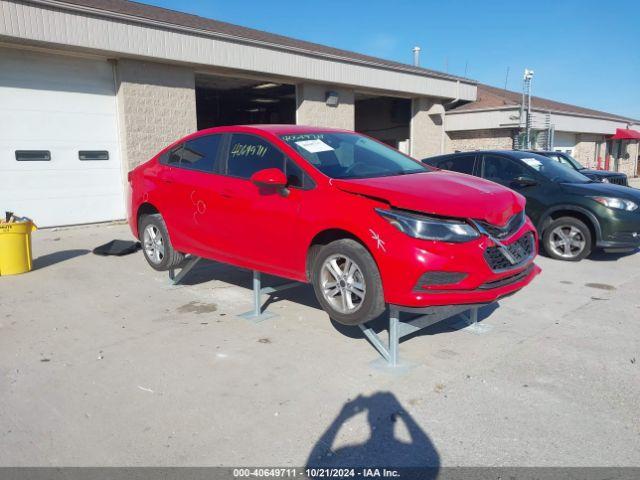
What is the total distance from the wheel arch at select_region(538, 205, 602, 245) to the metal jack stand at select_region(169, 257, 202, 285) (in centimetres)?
537

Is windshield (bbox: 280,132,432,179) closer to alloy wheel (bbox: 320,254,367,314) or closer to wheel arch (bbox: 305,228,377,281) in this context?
wheel arch (bbox: 305,228,377,281)

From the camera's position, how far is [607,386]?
3.73 metres

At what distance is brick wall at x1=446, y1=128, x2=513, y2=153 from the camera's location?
72.9ft

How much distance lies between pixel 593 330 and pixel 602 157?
31.2m

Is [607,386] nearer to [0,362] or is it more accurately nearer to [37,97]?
[0,362]

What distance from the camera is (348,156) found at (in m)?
4.81

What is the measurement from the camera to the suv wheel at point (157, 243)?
6.10 metres

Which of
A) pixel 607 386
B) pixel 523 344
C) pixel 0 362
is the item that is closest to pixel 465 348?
pixel 523 344

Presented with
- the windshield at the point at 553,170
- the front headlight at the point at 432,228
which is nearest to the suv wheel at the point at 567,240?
the windshield at the point at 553,170

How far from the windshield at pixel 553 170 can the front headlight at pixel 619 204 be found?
67 cm

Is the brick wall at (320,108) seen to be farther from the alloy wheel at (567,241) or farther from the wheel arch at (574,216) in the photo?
the alloy wheel at (567,241)

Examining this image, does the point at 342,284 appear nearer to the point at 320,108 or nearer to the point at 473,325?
the point at 473,325

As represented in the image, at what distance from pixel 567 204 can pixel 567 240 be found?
1.90 ft

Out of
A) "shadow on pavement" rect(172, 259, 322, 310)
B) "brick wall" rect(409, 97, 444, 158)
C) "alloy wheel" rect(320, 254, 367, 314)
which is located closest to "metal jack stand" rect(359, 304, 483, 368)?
"alloy wheel" rect(320, 254, 367, 314)
